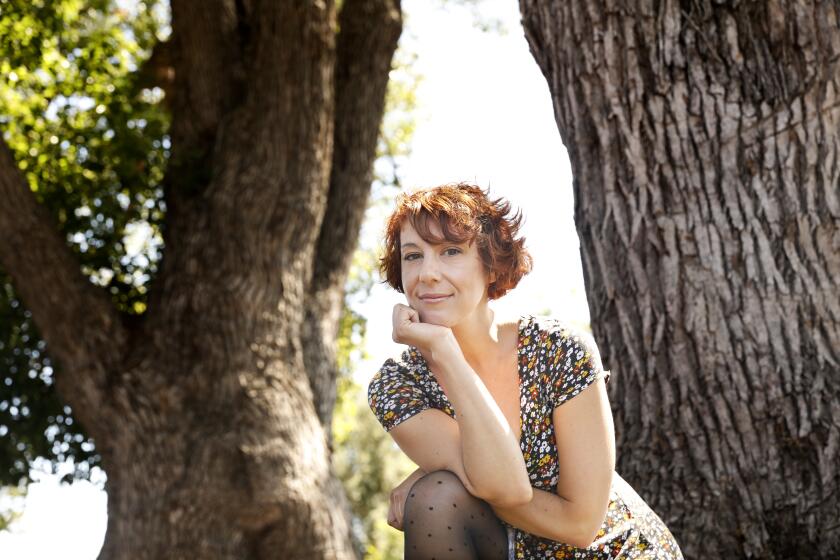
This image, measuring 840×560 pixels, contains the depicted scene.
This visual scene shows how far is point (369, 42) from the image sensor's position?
8469 mm

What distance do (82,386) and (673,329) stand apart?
420 centimetres

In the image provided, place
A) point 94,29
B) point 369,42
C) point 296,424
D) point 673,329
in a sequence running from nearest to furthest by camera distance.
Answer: point 673,329, point 296,424, point 369,42, point 94,29

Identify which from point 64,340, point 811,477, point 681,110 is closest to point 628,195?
point 681,110

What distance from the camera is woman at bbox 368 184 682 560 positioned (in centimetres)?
280

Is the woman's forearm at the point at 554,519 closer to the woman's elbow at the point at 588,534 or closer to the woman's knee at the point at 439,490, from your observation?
the woman's elbow at the point at 588,534

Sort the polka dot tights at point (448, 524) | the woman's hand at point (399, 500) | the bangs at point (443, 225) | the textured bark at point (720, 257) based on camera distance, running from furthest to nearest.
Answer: the textured bark at point (720, 257) → the woman's hand at point (399, 500) → the bangs at point (443, 225) → the polka dot tights at point (448, 524)

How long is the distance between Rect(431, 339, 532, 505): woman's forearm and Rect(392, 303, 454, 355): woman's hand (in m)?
0.07

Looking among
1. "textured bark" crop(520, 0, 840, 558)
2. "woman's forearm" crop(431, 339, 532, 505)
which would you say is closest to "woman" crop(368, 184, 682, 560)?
"woman's forearm" crop(431, 339, 532, 505)

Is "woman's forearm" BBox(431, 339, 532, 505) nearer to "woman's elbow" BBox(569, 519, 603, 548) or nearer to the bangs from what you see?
"woman's elbow" BBox(569, 519, 603, 548)

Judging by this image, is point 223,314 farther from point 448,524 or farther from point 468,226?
point 448,524

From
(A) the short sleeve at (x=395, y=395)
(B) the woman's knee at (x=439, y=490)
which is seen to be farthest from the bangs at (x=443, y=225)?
(B) the woman's knee at (x=439, y=490)

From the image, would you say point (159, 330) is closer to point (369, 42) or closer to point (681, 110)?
point (369, 42)

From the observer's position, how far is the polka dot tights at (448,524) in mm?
2861

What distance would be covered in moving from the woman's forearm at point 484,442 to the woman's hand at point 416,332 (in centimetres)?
7
